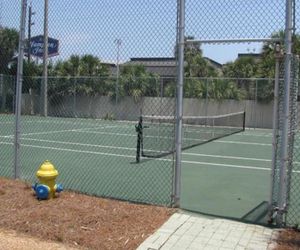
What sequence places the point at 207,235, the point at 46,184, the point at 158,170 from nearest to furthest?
the point at 207,235
the point at 46,184
the point at 158,170

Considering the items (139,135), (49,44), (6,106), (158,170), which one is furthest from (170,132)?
(6,106)

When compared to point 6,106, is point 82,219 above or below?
below

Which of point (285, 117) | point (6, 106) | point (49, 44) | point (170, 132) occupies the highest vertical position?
point (49, 44)

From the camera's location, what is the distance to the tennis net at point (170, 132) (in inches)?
544

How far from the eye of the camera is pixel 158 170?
11656 millimetres

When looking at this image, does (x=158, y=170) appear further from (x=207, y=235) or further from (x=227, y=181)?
(x=207, y=235)

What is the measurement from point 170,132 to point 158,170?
4.88 meters

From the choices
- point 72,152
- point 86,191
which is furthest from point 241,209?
point 72,152

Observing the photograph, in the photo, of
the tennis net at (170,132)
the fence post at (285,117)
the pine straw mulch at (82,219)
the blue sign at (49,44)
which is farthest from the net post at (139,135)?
the fence post at (285,117)

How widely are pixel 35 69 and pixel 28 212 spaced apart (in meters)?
29.3

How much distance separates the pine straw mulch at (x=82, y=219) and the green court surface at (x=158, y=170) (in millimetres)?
830

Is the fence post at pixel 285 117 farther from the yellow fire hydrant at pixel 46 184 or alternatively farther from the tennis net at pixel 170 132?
the yellow fire hydrant at pixel 46 184

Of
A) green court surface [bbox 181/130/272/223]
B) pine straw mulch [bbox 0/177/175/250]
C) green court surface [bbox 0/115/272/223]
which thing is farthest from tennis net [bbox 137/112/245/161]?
pine straw mulch [bbox 0/177/175/250]

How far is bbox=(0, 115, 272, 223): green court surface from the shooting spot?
327 inches
